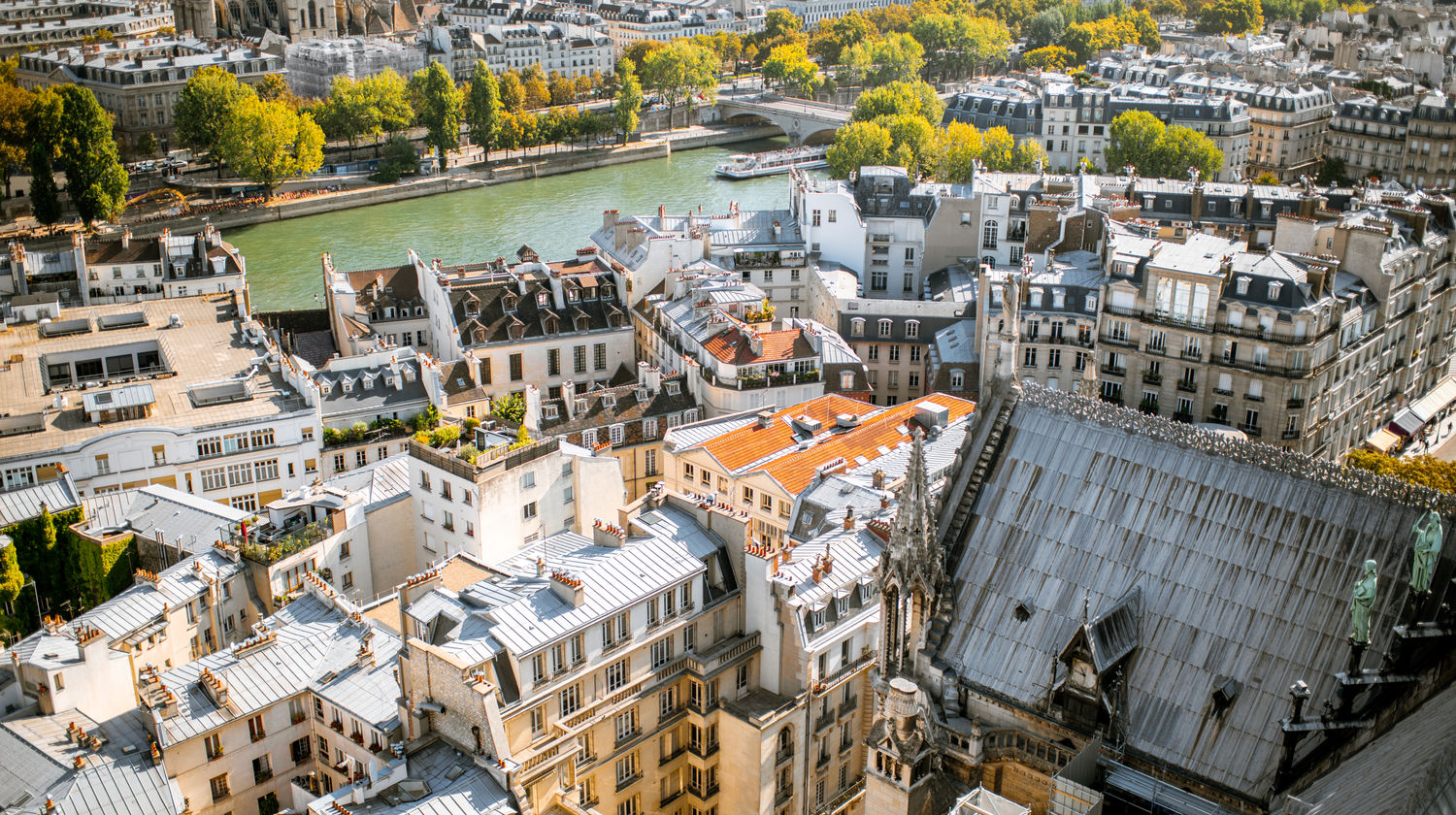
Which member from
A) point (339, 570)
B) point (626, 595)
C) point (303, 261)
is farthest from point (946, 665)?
point (303, 261)

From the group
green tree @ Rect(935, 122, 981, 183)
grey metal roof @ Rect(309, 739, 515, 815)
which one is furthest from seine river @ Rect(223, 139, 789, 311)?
grey metal roof @ Rect(309, 739, 515, 815)

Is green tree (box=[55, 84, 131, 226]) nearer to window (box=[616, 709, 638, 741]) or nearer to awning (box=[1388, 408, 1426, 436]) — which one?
window (box=[616, 709, 638, 741])

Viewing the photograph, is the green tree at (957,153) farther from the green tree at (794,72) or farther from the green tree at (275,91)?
the green tree at (275,91)

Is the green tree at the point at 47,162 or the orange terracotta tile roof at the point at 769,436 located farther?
the green tree at the point at 47,162

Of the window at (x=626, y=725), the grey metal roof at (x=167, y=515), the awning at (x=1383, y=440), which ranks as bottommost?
the awning at (x=1383, y=440)

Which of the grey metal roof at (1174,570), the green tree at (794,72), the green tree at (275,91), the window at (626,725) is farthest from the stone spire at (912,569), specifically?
the green tree at (794,72)
